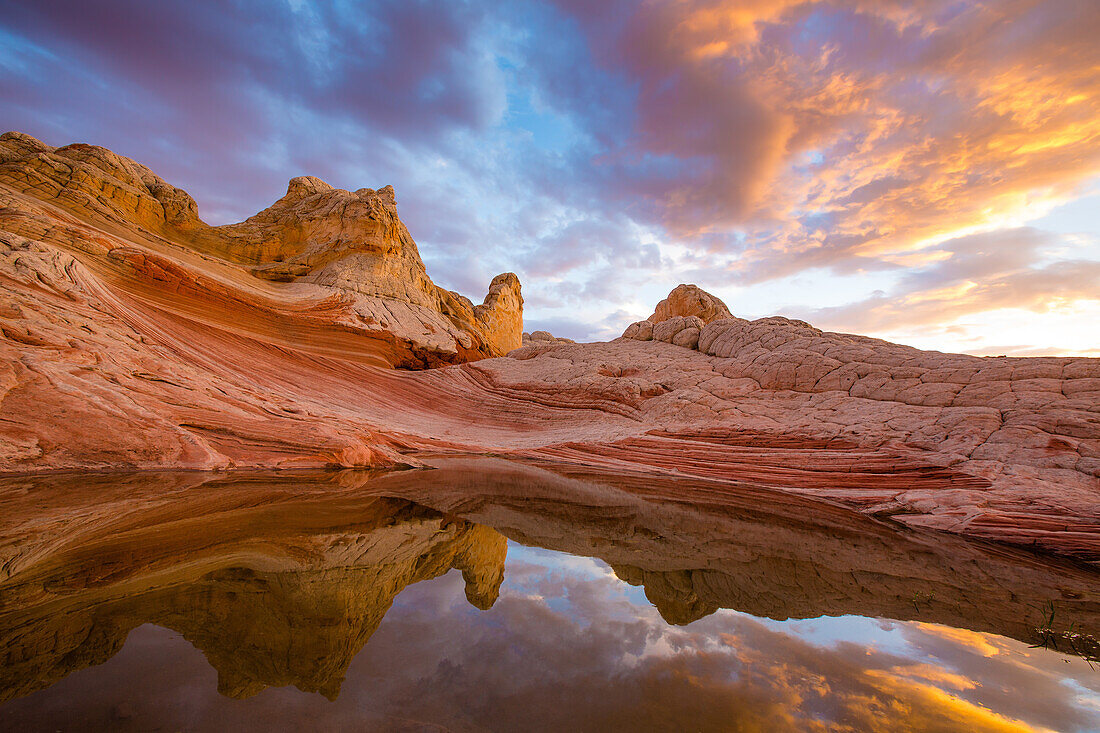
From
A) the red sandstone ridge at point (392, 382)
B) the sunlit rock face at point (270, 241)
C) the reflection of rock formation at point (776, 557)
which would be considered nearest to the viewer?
the reflection of rock formation at point (776, 557)

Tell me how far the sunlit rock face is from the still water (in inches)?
520

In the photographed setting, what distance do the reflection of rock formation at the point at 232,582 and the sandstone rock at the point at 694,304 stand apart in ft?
88.6

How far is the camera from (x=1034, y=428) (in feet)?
36.1

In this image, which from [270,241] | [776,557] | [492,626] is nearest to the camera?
[492,626]

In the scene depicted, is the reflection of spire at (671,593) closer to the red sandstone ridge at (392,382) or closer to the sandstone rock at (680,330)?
the red sandstone ridge at (392,382)

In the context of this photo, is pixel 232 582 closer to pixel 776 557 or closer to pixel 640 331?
pixel 776 557

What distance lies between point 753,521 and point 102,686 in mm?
8293

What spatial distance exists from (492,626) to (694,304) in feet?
97.0

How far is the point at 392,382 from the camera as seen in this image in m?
19.9

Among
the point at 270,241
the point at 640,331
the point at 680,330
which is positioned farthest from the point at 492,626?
the point at 270,241

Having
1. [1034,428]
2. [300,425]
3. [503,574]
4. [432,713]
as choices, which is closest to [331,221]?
[300,425]

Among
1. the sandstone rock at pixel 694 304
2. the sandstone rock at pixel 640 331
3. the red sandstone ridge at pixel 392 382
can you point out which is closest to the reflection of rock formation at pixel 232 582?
the red sandstone ridge at pixel 392 382

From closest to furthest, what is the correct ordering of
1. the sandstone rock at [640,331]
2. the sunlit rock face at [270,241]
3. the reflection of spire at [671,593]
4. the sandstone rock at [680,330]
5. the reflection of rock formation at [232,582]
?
1. the reflection of rock formation at [232,582]
2. the reflection of spire at [671,593]
3. the sunlit rock face at [270,241]
4. the sandstone rock at [680,330]
5. the sandstone rock at [640,331]

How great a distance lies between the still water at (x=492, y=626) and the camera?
229cm
